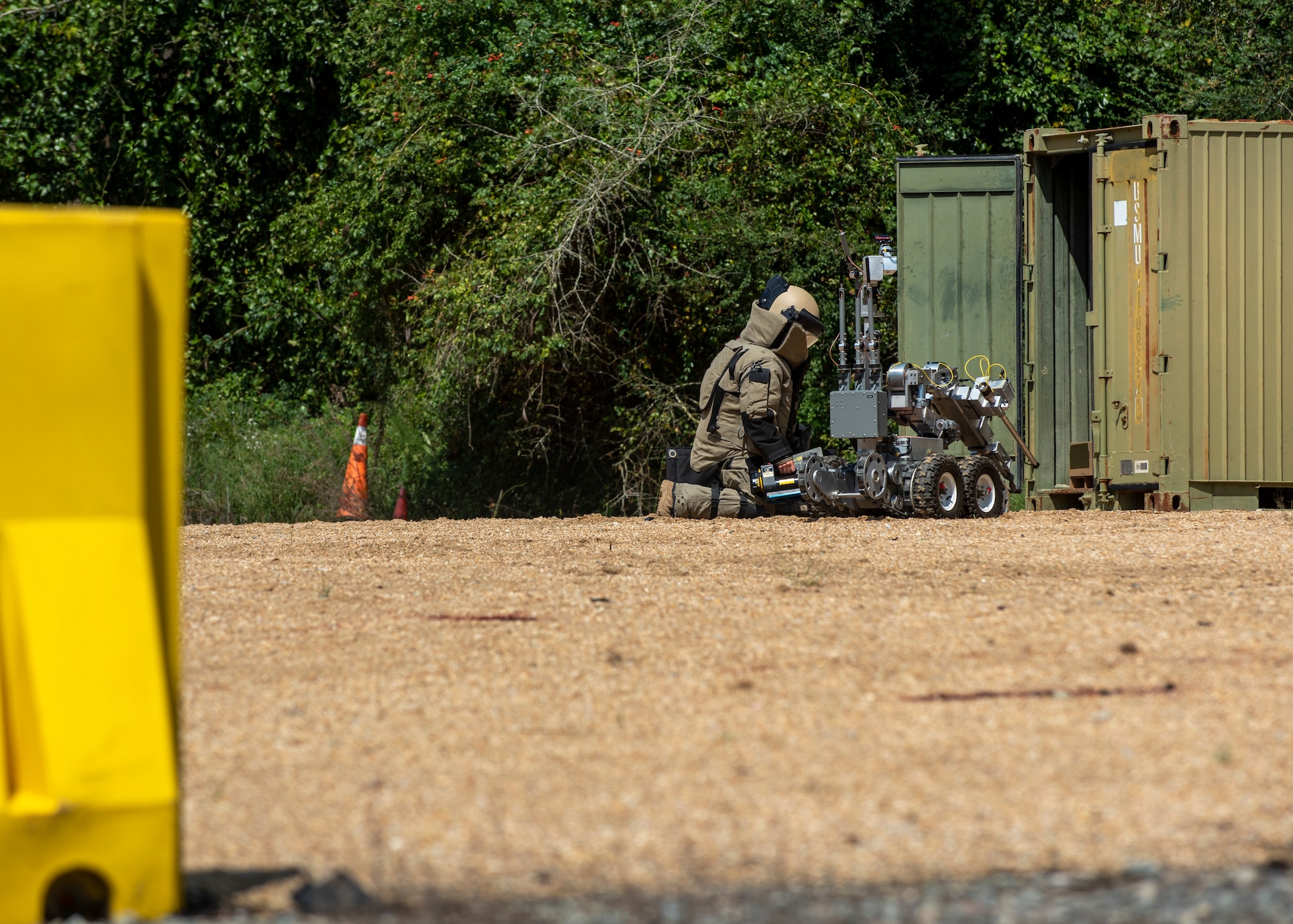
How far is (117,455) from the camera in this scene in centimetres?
304

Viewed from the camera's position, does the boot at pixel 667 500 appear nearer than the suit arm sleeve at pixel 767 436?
No

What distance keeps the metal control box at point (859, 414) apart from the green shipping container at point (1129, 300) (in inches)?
78.2

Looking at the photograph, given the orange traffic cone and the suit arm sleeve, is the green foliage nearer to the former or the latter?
the orange traffic cone

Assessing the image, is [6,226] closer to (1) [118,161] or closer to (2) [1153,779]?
(2) [1153,779]

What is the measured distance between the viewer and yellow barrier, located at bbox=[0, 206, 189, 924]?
2.91 metres

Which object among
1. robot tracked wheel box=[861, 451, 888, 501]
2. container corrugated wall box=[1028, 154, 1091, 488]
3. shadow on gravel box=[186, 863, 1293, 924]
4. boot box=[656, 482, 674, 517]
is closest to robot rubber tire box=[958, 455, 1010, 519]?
robot tracked wheel box=[861, 451, 888, 501]

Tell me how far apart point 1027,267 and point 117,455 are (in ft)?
32.8

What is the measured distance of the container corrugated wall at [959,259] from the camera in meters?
12.2

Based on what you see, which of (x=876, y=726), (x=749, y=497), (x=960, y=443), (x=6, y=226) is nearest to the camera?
(x=6, y=226)

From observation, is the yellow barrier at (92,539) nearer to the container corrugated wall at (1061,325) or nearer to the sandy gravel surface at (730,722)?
the sandy gravel surface at (730,722)

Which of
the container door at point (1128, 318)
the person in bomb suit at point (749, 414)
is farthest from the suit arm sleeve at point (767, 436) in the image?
the container door at point (1128, 318)

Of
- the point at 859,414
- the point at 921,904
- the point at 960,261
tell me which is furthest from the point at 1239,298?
the point at 921,904

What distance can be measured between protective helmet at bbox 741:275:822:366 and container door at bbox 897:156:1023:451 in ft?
3.87

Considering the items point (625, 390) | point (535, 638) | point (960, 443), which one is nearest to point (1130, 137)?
point (960, 443)
